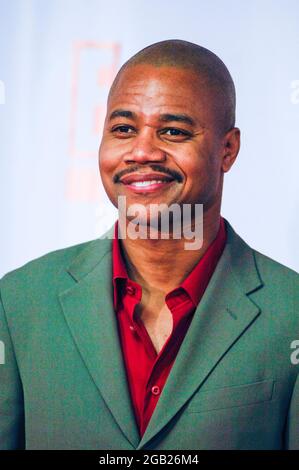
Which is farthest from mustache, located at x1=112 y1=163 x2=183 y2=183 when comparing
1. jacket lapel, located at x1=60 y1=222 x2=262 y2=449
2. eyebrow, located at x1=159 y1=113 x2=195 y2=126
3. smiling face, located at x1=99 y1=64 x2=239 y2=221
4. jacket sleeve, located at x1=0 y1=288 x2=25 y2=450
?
jacket sleeve, located at x1=0 y1=288 x2=25 y2=450

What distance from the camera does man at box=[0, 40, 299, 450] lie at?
5.07 ft

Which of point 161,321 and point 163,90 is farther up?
point 163,90

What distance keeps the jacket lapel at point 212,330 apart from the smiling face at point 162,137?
20 cm

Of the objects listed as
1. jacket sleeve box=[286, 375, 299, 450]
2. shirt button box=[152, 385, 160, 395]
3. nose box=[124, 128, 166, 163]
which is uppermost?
nose box=[124, 128, 166, 163]

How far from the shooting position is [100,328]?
1.60m

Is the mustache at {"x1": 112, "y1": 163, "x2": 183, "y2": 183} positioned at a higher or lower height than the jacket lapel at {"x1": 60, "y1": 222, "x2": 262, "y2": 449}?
higher

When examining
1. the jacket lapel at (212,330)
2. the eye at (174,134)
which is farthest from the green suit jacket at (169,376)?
the eye at (174,134)

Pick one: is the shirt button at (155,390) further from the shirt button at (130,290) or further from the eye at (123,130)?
the eye at (123,130)

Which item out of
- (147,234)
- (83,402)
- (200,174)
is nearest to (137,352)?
(83,402)

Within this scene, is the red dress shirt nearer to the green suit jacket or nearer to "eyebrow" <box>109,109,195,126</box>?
the green suit jacket

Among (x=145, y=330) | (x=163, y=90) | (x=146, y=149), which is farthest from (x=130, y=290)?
(x=163, y=90)

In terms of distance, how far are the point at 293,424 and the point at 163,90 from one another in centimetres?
80

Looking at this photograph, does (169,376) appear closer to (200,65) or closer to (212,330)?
(212,330)

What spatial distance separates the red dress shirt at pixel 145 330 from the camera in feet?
5.13
